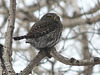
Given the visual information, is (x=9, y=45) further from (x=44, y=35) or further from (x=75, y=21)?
Result: (x=75, y=21)

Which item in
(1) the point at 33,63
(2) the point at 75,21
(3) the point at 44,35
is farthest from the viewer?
(2) the point at 75,21

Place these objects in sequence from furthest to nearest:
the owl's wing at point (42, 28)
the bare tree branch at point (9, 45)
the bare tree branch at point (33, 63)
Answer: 1. the owl's wing at point (42, 28)
2. the bare tree branch at point (33, 63)
3. the bare tree branch at point (9, 45)

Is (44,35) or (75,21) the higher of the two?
(44,35)

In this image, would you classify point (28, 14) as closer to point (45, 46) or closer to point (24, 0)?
point (24, 0)

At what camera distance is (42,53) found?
3.97 metres

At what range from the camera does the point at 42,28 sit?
436 centimetres

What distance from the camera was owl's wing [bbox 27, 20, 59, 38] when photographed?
13.7ft

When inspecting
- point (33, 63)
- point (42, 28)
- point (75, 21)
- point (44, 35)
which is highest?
point (42, 28)

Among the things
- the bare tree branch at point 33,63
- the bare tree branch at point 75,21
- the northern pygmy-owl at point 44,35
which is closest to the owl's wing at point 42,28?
the northern pygmy-owl at point 44,35

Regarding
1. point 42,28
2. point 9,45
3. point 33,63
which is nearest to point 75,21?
point 42,28

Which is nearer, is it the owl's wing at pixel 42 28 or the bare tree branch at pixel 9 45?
the bare tree branch at pixel 9 45

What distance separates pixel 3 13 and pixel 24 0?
114 cm

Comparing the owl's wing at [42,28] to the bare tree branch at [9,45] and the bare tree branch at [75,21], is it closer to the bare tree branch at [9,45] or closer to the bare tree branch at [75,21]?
the bare tree branch at [9,45]

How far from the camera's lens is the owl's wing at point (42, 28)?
416 centimetres
